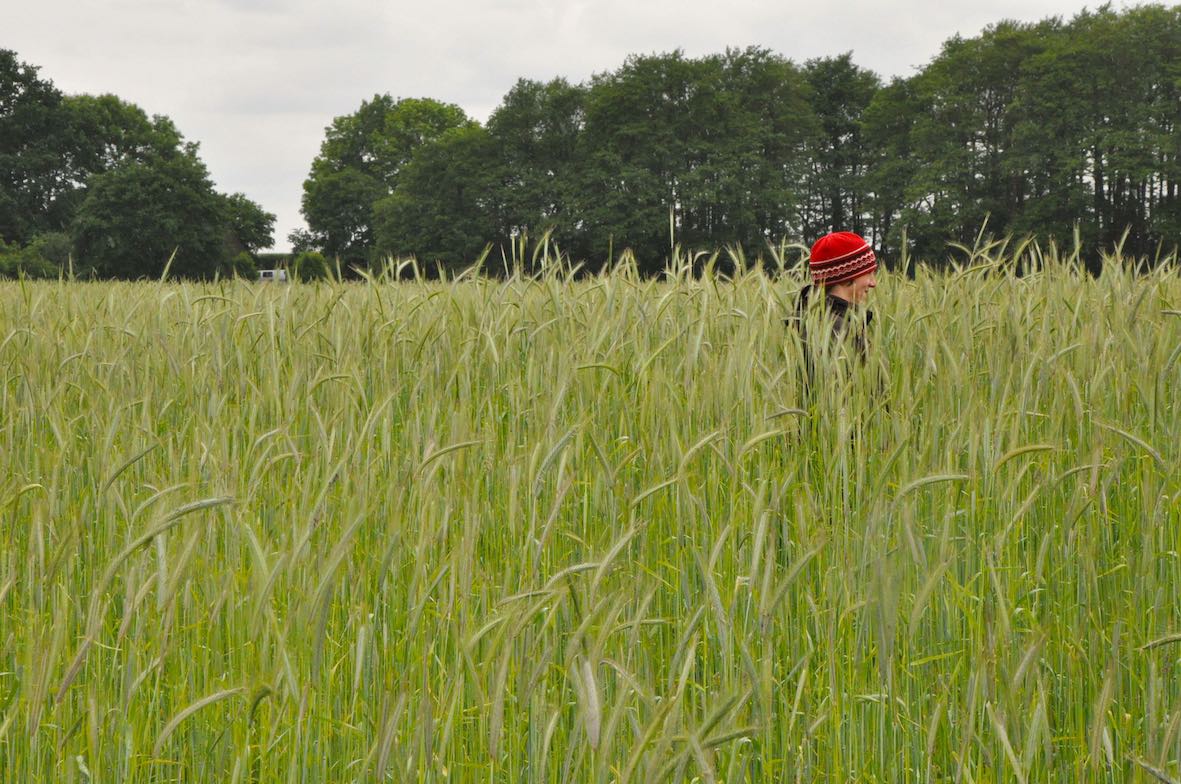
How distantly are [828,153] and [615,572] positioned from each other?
4286 cm

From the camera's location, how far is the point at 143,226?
38500mm

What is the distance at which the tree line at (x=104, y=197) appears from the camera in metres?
38.1

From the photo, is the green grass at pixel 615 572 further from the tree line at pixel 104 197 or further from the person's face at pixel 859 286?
the tree line at pixel 104 197

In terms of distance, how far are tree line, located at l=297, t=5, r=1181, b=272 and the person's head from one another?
25578mm

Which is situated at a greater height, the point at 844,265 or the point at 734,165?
the point at 734,165

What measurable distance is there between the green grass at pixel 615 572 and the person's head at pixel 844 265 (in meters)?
0.31

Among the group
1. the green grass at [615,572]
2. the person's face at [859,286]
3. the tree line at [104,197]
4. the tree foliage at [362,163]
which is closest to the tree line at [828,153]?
the tree line at [104,197]

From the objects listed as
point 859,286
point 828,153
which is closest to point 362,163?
point 828,153

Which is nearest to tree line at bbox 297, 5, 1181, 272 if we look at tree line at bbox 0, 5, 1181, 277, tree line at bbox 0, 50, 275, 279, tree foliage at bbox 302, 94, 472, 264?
tree line at bbox 0, 5, 1181, 277

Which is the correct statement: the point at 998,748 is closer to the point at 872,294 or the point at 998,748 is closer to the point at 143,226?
the point at 872,294

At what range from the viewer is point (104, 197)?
38312 millimetres

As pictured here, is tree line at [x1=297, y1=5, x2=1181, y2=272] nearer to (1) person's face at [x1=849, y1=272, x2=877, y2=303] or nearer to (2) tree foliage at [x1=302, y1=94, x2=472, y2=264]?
(2) tree foliage at [x1=302, y1=94, x2=472, y2=264]

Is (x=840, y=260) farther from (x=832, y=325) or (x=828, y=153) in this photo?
(x=828, y=153)

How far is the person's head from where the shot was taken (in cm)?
340
